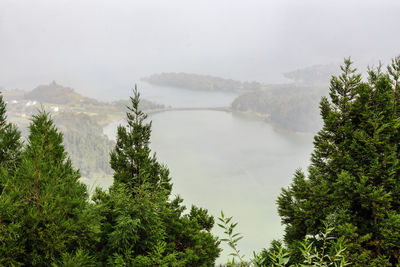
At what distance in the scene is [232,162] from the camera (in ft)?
269

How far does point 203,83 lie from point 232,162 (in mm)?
97828

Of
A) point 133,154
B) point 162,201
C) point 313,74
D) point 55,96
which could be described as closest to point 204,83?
point 313,74

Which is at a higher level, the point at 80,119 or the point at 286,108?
the point at 286,108

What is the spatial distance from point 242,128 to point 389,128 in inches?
3986

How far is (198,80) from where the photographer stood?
577 feet

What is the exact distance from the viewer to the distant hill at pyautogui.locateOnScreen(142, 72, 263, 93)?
16975 centimetres

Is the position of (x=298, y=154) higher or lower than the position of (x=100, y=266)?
lower

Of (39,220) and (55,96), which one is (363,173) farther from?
(55,96)

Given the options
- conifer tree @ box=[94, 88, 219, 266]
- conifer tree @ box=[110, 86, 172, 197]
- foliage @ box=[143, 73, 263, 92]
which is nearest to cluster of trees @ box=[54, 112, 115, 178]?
conifer tree @ box=[110, 86, 172, 197]

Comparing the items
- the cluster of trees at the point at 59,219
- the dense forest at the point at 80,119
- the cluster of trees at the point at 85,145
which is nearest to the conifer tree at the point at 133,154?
the cluster of trees at the point at 59,219

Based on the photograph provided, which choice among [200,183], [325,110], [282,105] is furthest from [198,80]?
[325,110]

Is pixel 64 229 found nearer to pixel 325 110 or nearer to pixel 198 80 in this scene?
pixel 325 110

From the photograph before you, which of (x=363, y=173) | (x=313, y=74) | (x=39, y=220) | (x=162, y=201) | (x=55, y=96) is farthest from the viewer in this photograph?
(x=313, y=74)

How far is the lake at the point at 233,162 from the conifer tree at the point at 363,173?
23376 millimetres
